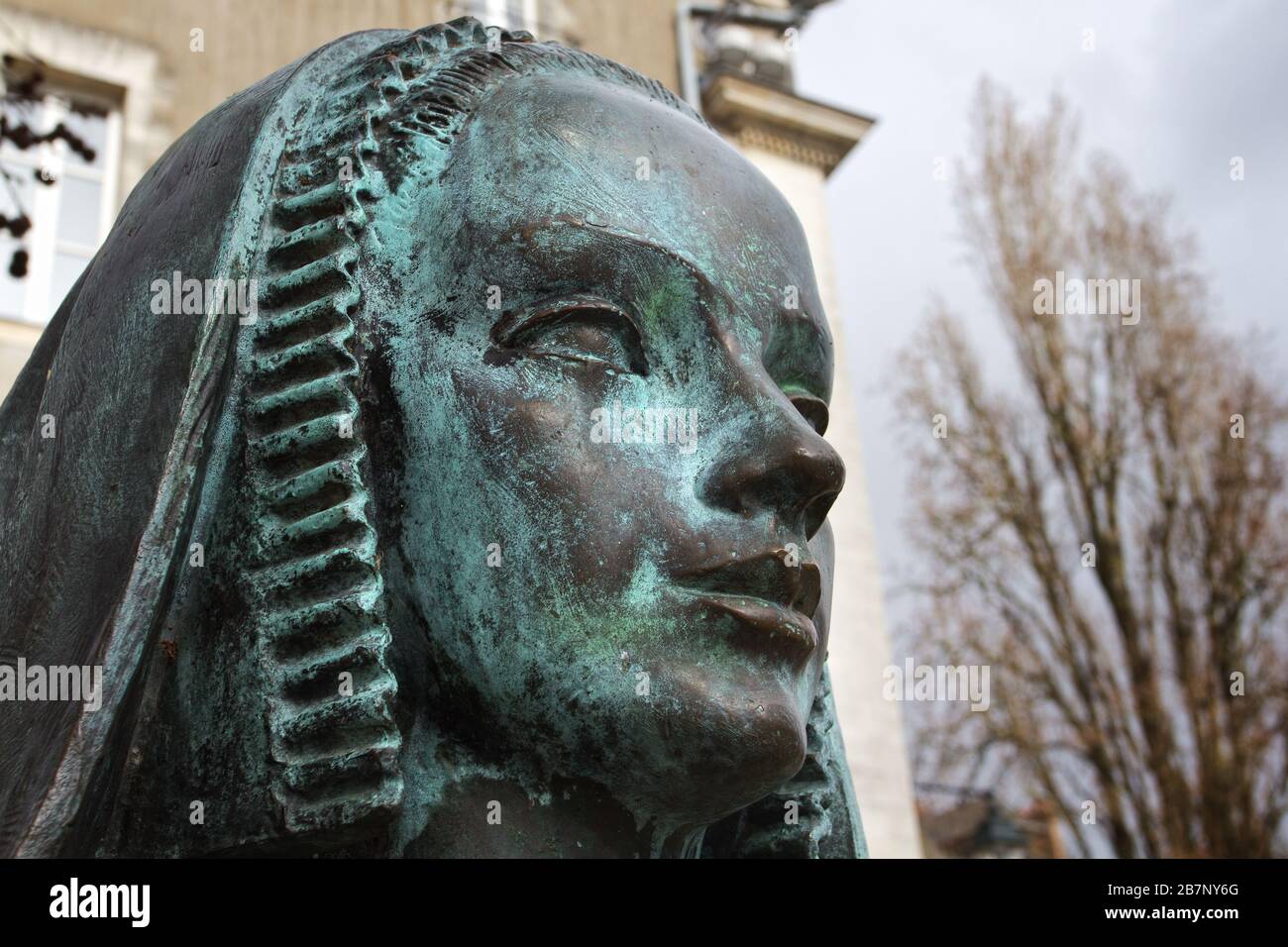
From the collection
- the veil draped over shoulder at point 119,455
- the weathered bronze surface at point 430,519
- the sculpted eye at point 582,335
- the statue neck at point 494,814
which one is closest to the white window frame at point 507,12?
the veil draped over shoulder at point 119,455

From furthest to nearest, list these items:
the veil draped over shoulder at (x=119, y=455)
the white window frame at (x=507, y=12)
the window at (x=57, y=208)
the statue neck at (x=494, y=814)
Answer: the white window frame at (x=507, y=12) < the window at (x=57, y=208) < the statue neck at (x=494, y=814) < the veil draped over shoulder at (x=119, y=455)

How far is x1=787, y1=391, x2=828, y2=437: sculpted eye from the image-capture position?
2189mm

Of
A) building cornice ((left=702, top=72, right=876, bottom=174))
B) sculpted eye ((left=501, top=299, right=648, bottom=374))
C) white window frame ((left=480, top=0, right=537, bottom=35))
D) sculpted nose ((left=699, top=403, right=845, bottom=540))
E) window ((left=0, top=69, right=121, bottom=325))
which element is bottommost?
sculpted nose ((left=699, top=403, right=845, bottom=540))

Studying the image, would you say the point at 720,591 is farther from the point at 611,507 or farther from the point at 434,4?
the point at 434,4

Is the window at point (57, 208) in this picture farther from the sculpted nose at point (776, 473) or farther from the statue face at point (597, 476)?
the sculpted nose at point (776, 473)

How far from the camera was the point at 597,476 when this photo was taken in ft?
6.11

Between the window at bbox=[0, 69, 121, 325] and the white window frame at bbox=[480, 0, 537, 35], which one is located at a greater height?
the white window frame at bbox=[480, 0, 537, 35]

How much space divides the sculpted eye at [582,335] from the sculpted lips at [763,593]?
31 centimetres

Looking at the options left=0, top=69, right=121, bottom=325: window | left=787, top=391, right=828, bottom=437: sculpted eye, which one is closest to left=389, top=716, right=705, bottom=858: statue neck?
left=787, top=391, right=828, bottom=437: sculpted eye

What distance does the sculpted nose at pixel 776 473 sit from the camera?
1.89 meters

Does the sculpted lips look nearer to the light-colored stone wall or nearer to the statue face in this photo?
the statue face

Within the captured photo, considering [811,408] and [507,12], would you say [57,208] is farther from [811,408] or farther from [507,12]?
[811,408]
